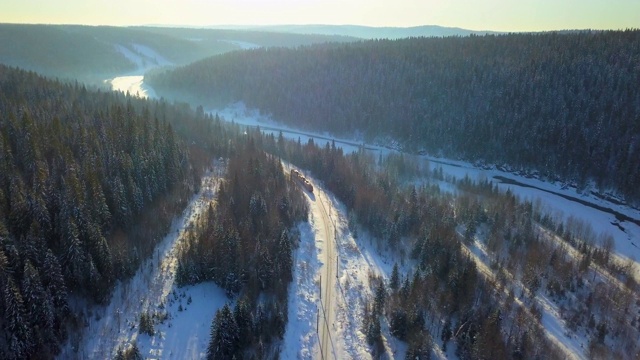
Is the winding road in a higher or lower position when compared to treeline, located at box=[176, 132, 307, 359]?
lower

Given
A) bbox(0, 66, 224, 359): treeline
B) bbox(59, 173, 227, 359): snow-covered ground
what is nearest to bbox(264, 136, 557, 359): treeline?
bbox(59, 173, 227, 359): snow-covered ground

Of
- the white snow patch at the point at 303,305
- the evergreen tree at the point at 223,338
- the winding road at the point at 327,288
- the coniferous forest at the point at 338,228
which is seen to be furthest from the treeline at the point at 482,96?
the evergreen tree at the point at 223,338

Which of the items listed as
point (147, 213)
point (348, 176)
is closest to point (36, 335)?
point (147, 213)

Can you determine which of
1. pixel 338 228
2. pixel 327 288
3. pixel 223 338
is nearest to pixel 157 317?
pixel 223 338

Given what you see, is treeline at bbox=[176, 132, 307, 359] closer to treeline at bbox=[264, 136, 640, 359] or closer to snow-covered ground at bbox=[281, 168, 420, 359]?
snow-covered ground at bbox=[281, 168, 420, 359]

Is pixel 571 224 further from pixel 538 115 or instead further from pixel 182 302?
pixel 182 302
